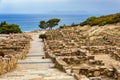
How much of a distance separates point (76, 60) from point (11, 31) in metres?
58.8

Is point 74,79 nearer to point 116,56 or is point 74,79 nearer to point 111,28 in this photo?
point 116,56

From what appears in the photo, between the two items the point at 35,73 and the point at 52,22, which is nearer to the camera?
the point at 35,73

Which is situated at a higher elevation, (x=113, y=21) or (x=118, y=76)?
(x=113, y=21)

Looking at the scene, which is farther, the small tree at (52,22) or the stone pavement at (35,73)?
the small tree at (52,22)

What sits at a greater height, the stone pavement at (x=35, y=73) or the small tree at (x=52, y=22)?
the small tree at (x=52, y=22)

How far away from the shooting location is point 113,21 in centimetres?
7162

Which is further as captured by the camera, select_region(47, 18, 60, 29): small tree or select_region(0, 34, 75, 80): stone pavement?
select_region(47, 18, 60, 29): small tree

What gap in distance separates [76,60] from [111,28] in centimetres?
4160

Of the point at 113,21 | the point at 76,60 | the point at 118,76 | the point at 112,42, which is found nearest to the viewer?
the point at 118,76

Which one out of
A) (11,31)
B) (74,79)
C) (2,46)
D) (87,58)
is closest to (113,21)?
(11,31)

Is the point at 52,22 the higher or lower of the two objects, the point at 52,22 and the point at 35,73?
the higher

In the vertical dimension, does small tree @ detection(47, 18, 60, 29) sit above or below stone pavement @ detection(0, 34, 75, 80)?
above

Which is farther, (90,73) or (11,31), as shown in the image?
(11,31)

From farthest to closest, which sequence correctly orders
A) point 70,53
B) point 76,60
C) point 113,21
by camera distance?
point 113,21 → point 70,53 → point 76,60
